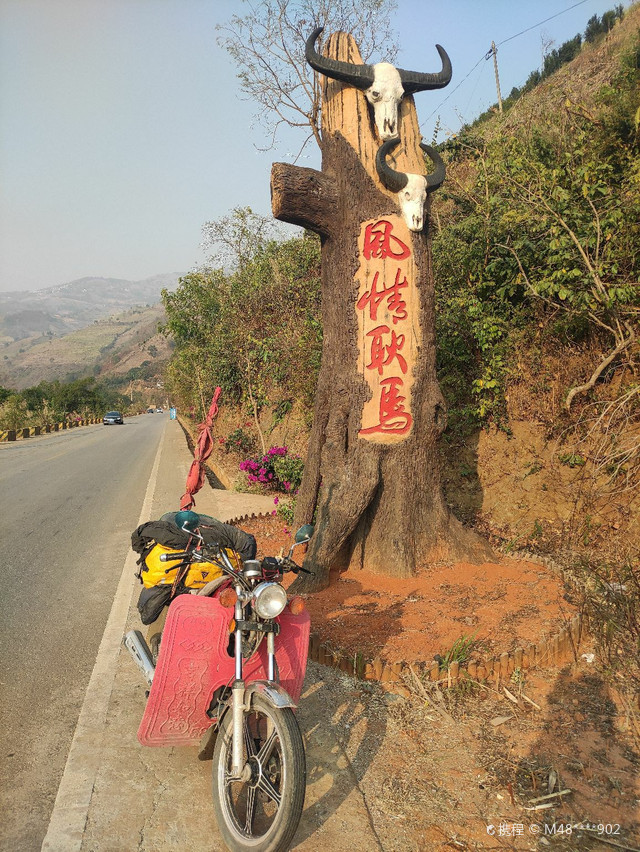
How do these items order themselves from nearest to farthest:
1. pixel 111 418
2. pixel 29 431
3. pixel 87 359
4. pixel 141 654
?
pixel 141 654 → pixel 29 431 → pixel 111 418 → pixel 87 359

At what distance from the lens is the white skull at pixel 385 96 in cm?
481

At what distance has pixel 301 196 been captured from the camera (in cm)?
471

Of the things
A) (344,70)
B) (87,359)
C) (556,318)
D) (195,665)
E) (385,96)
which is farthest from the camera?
(87,359)

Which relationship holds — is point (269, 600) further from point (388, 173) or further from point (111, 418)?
point (111, 418)

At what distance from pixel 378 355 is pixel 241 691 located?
3.15 metres

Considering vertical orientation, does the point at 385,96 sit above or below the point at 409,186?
above

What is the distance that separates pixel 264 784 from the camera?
2180mm

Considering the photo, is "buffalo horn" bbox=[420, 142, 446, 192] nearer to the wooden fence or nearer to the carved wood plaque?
the carved wood plaque

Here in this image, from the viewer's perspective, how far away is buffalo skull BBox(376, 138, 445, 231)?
4785mm

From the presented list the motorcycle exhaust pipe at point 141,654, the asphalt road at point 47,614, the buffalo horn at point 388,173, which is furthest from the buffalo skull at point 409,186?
the asphalt road at point 47,614

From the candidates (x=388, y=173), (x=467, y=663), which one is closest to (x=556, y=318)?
(x=388, y=173)

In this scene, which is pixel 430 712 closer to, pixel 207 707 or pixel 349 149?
pixel 207 707

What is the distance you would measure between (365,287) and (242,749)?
3.60 m

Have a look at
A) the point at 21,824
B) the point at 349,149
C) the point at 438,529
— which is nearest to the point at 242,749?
the point at 21,824
